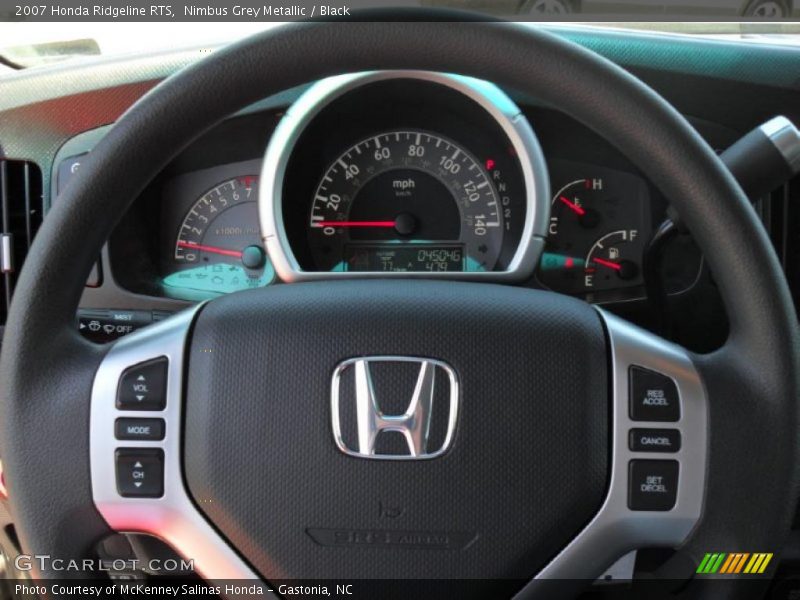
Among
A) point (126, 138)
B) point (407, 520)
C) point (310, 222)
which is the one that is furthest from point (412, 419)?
point (310, 222)

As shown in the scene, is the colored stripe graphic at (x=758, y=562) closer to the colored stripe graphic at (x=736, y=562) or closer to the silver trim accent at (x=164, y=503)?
the colored stripe graphic at (x=736, y=562)

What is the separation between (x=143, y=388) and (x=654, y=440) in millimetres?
547

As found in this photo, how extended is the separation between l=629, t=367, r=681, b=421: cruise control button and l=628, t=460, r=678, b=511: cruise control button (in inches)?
1.9

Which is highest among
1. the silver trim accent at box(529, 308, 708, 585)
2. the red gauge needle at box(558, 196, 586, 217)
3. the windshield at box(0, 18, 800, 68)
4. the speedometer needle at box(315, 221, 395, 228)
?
the windshield at box(0, 18, 800, 68)

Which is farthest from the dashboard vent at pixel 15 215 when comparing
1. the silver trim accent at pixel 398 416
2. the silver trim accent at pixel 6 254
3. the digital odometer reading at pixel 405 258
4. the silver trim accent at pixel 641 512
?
the silver trim accent at pixel 641 512

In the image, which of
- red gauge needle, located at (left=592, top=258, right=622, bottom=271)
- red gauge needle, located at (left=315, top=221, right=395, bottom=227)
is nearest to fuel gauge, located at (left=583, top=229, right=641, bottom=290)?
red gauge needle, located at (left=592, top=258, right=622, bottom=271)

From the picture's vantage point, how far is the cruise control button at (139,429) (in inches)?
41.4

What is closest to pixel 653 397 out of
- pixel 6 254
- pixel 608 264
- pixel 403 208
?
pixel 608 264

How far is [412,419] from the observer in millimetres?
1037

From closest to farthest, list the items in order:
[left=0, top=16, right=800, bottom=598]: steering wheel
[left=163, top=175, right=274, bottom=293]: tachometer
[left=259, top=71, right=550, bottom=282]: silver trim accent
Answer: [left=0, top=16, right=800, bottom=598]: steering wheel < [left=259, top=71, right=550, bottom=282]: silver trim accent < [left=163, top=175, right=274, bottom=293]: tachometer

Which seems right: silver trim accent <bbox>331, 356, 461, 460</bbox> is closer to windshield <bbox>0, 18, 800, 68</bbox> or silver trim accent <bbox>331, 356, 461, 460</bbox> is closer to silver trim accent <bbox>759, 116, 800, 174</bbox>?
silver trim accent <bbox>759, 116, 800, 174</bbox>

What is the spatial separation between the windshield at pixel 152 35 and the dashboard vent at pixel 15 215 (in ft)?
0.84

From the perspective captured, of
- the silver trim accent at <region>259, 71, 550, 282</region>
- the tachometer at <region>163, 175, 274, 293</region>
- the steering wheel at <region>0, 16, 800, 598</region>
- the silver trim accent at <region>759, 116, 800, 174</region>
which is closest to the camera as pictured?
the steering wheel at <region>0, 16, 800, 598</region>

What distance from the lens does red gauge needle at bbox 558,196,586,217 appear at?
5.92 feet
